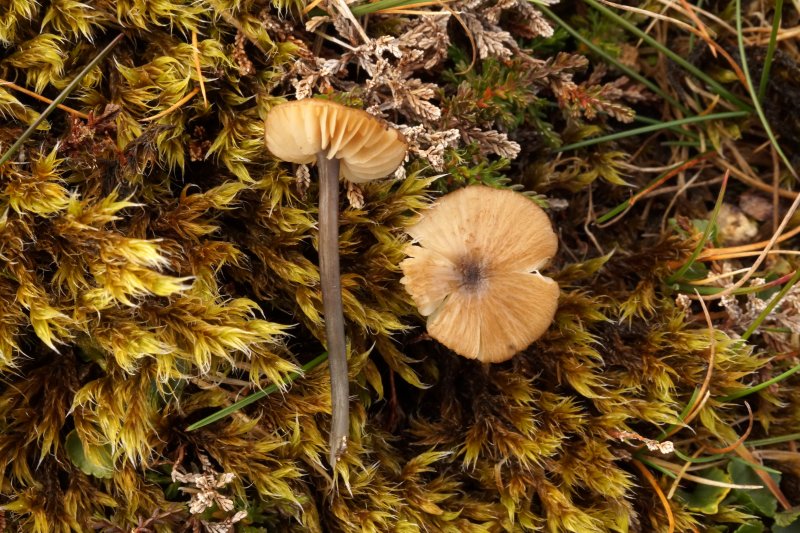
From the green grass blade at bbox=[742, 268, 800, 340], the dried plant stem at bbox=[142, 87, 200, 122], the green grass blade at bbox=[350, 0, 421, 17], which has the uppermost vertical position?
the green grass blade at bbox=[350, 0, 421, 17]

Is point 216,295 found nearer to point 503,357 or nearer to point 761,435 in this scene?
point 503,357

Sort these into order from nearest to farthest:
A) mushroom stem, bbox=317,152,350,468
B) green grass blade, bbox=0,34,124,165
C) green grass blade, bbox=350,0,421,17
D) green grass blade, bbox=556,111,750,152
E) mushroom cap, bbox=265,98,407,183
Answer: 1. mushroom cap, bbox=265,98,407,183
2. green grass blade, bbox=0,34,124,165
3. mushroom stem, bbox=317,152,350,468
4. green grass blade, bbox=350,0,421,17
5. green grass blade, bbox=556,111,750,152

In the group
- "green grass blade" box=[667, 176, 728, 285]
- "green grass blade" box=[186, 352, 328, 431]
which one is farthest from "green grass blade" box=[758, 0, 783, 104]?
"green grass blade" box=[186, 352, 328, 431]

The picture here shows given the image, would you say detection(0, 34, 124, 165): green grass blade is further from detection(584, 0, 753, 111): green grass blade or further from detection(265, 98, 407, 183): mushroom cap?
detection(584, 0, 753, 111): green grass blade

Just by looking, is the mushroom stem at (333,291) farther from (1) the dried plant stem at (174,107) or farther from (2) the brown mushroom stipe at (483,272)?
(1) the dried plant stem at (174,107)

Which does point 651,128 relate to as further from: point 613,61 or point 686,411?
point 686,411

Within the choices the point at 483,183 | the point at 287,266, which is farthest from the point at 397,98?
the point at 287,266

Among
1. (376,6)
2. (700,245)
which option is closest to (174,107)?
(376,6)
